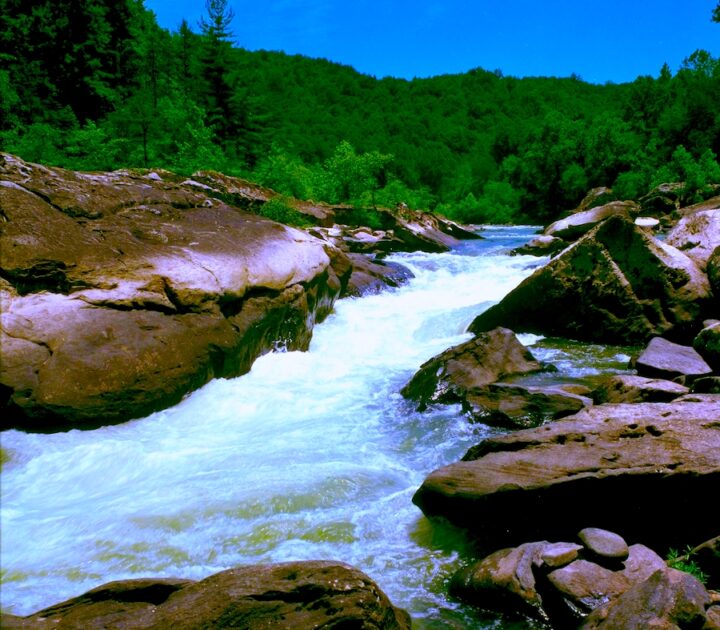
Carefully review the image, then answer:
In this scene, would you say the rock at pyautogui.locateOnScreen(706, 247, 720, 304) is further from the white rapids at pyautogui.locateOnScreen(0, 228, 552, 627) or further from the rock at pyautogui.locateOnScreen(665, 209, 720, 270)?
the white rapids at pyautogui.locateOnScreen(0, 228, 552, 627)

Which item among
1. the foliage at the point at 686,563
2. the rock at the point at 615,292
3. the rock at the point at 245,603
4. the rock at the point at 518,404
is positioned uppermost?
the rock at the point at 615,292

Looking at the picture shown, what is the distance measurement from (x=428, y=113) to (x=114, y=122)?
72.1 meters

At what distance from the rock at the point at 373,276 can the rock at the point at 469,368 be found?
217 inches

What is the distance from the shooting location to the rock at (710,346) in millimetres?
6582

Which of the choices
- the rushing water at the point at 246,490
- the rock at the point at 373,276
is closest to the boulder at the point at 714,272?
the rushing water at the point at 246,490

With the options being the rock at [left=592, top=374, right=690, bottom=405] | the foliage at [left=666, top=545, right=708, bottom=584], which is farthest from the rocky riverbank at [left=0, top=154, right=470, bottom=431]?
the foliage at [left=666, top=545, right=708, bottom=584]

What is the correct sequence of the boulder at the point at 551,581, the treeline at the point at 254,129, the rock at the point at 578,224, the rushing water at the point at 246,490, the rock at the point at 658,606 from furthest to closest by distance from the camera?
the rock at the point at 578,224
the treeline at the point at 254,129
the rushing water at the point at 246,490
the boulder at the point at 551,581
the rock at the point at 658,606

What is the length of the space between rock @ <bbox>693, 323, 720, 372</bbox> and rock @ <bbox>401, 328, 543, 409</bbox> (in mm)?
1993

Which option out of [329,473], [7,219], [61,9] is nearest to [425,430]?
[329,473]

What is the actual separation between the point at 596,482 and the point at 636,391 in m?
2.16

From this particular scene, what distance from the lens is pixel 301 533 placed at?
13.1 feet

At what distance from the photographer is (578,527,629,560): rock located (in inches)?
118

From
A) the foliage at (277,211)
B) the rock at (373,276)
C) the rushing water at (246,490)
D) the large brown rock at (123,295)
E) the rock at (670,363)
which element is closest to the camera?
the rushing water at (246,490)

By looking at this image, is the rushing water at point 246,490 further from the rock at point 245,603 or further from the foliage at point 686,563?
the foliage at point 686,563
